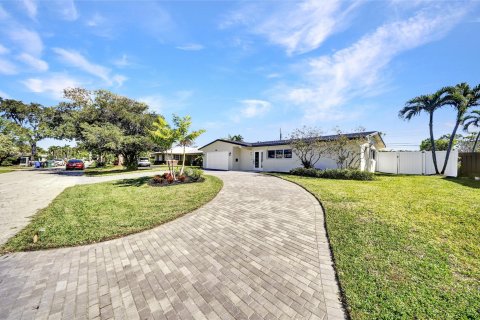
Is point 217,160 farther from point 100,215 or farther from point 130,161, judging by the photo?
point 100,215

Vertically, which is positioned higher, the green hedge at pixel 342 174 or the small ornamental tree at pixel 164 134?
the small ornamental tree at pixel 164 134

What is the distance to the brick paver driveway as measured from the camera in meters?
2.53

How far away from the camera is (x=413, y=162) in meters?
17.7

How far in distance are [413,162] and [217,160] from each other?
738 inches

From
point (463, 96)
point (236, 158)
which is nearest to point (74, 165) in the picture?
point (236, 158)

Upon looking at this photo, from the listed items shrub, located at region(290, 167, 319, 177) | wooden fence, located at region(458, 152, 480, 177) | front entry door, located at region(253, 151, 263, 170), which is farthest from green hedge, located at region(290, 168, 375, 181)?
wooden fence, located at region(458, 152, 480, 177)

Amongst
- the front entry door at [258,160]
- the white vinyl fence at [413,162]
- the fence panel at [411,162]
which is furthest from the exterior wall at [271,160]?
the fence panel at [411,162]

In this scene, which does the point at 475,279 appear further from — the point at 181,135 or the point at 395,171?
the point at 395,171

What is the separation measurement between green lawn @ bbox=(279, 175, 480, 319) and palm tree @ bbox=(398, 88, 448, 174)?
13.2 m

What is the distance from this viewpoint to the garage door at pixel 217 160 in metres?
22.7

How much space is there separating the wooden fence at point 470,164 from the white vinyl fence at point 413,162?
532 mm

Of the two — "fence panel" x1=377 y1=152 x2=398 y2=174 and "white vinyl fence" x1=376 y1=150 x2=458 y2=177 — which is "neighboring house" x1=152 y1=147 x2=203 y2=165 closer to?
"fence panel" x1=377 y1=152 x2=398 y2=174

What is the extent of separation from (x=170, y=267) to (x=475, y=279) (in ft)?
15.4

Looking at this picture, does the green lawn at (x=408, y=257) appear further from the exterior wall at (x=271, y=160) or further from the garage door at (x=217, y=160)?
the garage door at (x=217, y=160)
